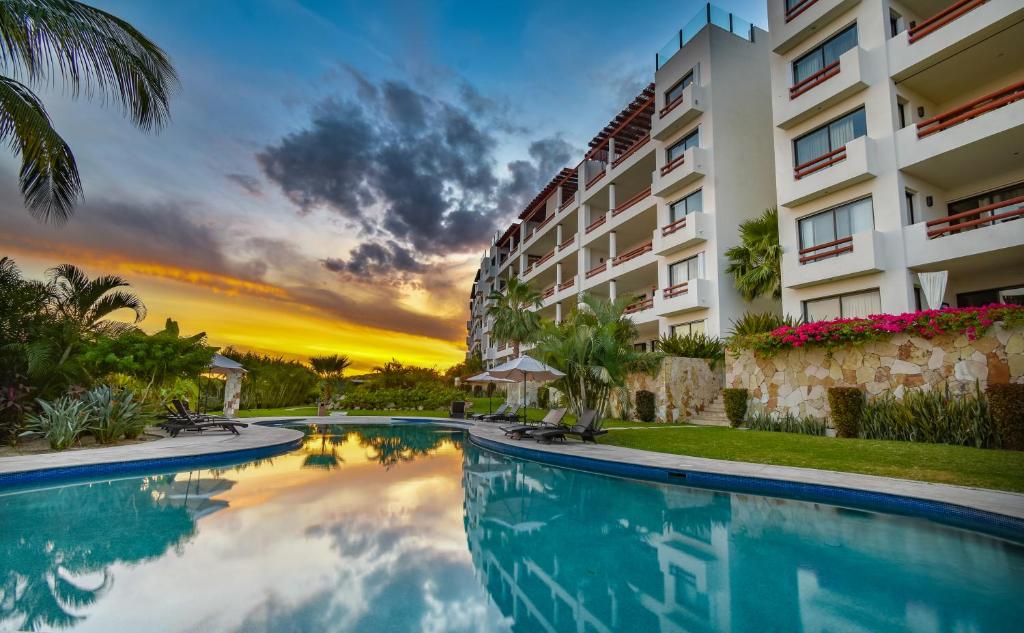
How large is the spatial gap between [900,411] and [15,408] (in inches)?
783

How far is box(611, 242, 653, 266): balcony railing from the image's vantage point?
23619 mm

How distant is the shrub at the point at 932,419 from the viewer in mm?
10359

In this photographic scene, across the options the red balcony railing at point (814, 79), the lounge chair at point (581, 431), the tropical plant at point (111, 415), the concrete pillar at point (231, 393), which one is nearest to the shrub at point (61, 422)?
the tropical plant at point (111, 415)

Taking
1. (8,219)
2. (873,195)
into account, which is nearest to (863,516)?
(873,195)

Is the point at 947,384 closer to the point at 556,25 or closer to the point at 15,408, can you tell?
the point at 556,25

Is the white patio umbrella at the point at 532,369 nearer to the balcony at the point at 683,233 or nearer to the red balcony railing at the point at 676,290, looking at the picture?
the red balcony railing at the point at 676,290

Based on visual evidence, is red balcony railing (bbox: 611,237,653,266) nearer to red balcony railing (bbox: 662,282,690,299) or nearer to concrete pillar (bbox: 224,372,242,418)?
red balcony railing (bbox: 662,282,690,299)

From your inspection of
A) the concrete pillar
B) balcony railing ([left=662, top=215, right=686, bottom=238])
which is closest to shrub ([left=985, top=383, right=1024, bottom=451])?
balcony railing ([left=662, top=215, right=686, bottom=238])

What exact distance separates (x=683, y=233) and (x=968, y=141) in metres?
8.87

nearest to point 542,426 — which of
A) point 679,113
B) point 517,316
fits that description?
point 679,113

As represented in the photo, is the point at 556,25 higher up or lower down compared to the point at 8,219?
higher up

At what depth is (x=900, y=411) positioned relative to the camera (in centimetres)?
1169

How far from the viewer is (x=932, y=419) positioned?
36.4 ft

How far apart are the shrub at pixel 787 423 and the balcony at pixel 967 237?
516 cm
